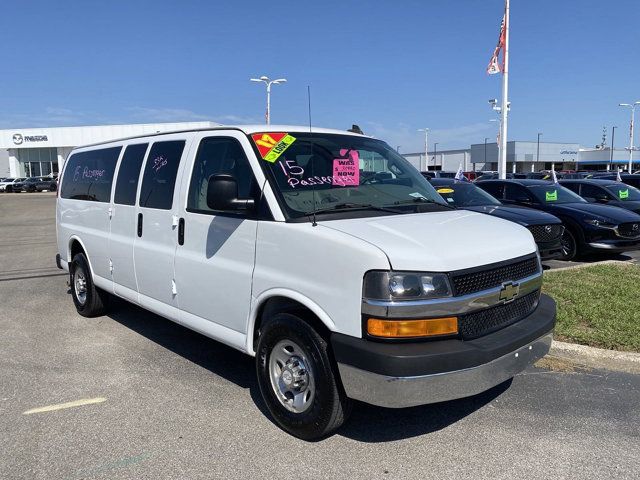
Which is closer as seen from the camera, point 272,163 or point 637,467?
point 637,467

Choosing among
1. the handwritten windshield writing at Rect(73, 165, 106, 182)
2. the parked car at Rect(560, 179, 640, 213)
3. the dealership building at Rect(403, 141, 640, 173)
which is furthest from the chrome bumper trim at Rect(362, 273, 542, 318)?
the dealership building at Rect(403, 141, 640, 173)

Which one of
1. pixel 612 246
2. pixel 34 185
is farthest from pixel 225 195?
pixel 34 185

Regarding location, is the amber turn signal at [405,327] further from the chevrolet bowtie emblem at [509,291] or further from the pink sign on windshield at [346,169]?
the pink sign on windshield at [346,169]

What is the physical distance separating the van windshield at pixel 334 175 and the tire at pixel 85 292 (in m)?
3.60

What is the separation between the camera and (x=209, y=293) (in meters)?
4.25

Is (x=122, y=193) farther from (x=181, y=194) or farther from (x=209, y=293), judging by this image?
(x=209, y=293)

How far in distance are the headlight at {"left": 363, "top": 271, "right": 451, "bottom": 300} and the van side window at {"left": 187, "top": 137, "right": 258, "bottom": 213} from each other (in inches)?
49.1

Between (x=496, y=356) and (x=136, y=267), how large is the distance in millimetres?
3477

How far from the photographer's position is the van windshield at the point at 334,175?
12.6ft

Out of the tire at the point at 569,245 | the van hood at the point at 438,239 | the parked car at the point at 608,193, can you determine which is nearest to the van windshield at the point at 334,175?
the van hood at the point at 438,239

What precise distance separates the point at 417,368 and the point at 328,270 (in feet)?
2.49

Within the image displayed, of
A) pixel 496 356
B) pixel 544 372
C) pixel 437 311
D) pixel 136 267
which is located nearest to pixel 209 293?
pixel 136 267

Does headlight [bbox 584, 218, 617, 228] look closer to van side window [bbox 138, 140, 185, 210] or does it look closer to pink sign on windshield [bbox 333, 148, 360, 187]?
pink sign on windshield [bbox 333, 148, 360, 187]

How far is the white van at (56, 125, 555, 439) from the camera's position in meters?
3.09
